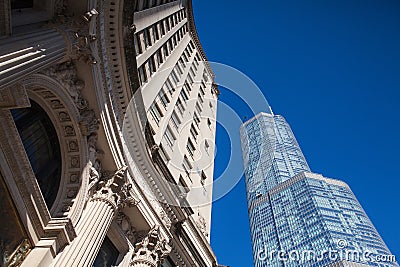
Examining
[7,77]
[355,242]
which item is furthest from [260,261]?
[7,77]

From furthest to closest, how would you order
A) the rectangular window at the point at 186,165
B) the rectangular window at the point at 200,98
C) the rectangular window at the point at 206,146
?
the rectangular window at the point at 200,98, the rectangular window at the point at 206,146, the rectangular window at the point at 186,165

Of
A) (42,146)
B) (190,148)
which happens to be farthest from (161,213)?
(190,148)

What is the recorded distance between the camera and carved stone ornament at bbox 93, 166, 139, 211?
15.7 m

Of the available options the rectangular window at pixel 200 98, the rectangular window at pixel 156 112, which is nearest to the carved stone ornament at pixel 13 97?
the rectangular window at pixel 156 112

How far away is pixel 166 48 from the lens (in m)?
39.3

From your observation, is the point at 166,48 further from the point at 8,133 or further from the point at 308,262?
the point at 308,262

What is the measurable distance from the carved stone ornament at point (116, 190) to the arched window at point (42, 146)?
191 centimetres

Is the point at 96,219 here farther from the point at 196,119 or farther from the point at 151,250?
the point at 196,119

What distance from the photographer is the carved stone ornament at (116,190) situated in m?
15.7

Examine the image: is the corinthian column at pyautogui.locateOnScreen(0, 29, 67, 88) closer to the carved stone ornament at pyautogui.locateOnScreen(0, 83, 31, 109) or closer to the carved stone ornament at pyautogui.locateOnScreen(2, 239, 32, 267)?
the carved stone ornament at pyautogui.locateOnScreen(0, 83, 31, 109)

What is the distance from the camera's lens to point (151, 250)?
18.2m

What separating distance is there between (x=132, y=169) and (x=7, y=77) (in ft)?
34.6

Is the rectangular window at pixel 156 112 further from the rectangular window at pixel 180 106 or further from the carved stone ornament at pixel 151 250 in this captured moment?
the carved stone ornament at pixel 151 250

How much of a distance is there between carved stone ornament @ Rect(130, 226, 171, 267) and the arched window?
5594mm
